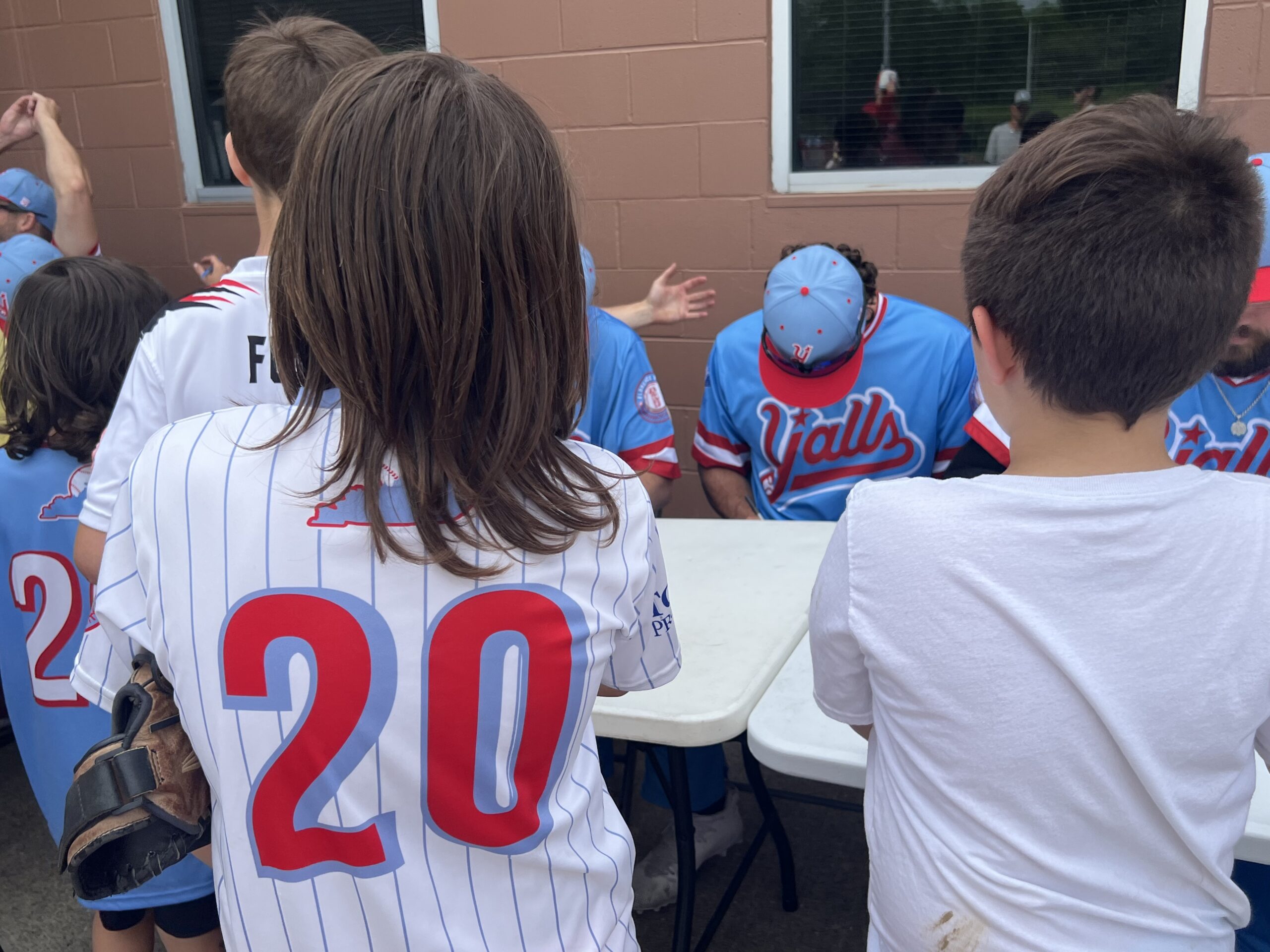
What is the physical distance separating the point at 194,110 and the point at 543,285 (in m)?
3.67

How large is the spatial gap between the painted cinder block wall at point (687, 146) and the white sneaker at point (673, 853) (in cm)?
131

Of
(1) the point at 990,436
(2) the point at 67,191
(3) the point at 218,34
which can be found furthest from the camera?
(3) the point at 218,34

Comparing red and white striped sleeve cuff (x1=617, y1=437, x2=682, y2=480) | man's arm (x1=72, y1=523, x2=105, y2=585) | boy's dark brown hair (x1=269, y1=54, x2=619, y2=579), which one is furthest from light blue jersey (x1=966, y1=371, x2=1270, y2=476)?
man's arm (x1=72, y1=523, x2=105, y2=585)

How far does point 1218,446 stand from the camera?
6.71ft

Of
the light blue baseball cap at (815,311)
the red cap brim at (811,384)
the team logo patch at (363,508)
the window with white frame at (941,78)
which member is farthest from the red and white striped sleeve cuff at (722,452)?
the team logo patch at (363,508)

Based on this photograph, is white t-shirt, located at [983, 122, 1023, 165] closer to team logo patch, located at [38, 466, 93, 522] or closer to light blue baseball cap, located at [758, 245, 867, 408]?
light blue baseball cap, located at [758, 245, 867, 408]

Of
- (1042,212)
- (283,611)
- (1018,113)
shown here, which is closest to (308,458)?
(283,611)

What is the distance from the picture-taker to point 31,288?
66.2 inches

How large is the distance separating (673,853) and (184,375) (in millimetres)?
1597

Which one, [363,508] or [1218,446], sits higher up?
[363,508]

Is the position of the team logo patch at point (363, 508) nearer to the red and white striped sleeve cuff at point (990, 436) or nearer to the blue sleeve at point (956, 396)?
the red and white striped sleeve cuff at point (990, 436)

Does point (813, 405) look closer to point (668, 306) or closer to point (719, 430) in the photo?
point (719, 430)

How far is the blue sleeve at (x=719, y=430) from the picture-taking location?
271 cm

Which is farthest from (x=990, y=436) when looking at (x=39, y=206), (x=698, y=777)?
(x=39, y=206)
